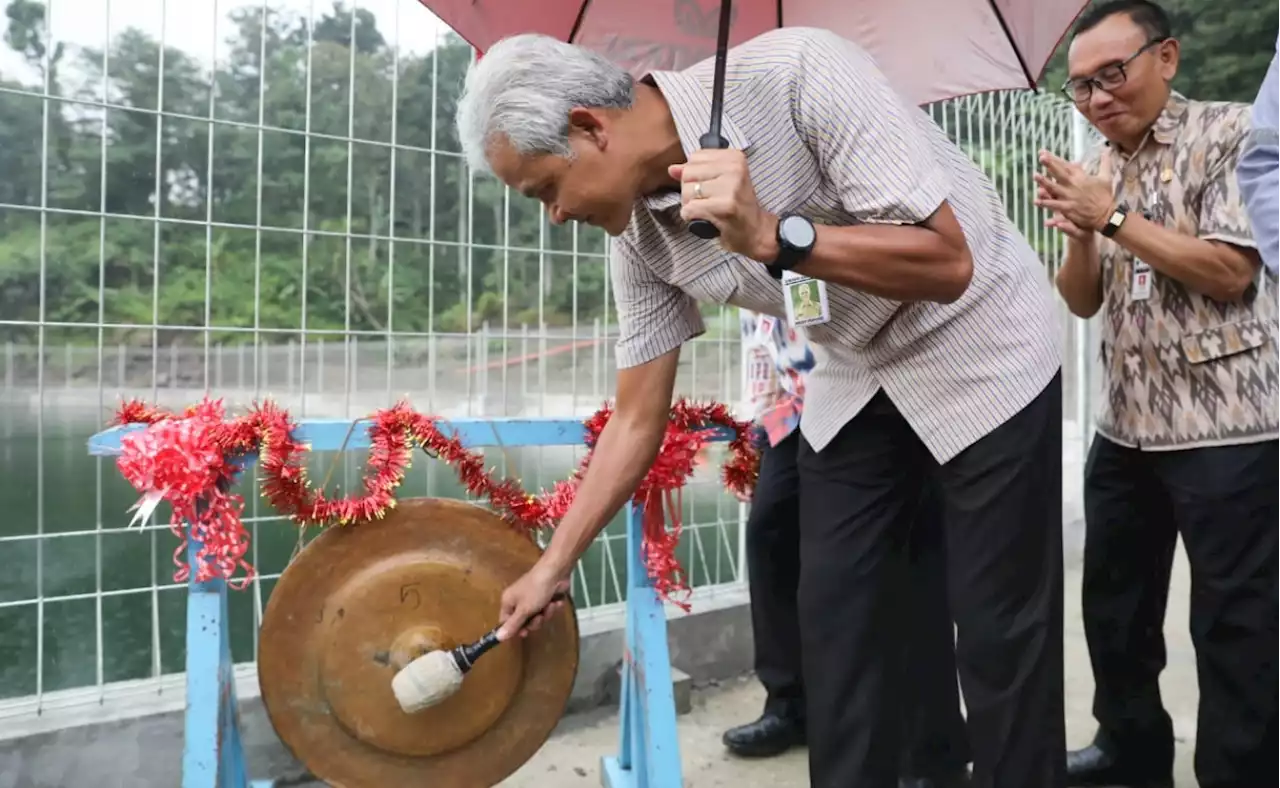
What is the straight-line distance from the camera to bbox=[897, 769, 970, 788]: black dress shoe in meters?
2.29

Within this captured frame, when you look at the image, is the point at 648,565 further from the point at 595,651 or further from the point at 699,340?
the point at 699,340

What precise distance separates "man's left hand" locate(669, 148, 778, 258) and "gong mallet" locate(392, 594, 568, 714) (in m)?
0.92

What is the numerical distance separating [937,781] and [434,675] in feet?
4.04

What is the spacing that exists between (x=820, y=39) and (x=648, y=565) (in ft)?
3.73

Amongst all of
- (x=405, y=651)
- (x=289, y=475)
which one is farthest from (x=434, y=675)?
(x=289, y=475)

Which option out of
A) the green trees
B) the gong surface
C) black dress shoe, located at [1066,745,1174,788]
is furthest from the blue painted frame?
black dress shoe, located at [1066,745,1174,788]

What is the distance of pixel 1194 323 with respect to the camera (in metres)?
2.09

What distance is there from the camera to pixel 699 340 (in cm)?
362

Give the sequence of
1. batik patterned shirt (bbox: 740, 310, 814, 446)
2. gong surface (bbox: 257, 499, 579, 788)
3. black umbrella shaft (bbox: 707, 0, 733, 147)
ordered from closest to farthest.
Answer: black umbrella shaft (bbox: 707, 0, 733, 147), gong surface (bbox: 257, 499, 579, 788), batik patterned shirt (bbox: 740, 310, 814, 446)

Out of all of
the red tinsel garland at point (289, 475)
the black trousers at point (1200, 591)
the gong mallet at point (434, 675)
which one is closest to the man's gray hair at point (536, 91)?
the red tinsel garland at point (289, 475)

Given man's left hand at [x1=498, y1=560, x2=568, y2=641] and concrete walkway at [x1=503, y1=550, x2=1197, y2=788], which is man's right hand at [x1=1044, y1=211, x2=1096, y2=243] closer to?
man's left hand at [x1=498, y1=560, x2=568, y2=641]

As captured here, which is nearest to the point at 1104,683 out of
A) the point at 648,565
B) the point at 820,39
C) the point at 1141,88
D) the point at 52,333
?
the point at 648,565

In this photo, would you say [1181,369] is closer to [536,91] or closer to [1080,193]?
[1080,193]

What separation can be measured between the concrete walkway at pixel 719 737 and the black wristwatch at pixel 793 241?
67.0 inches
